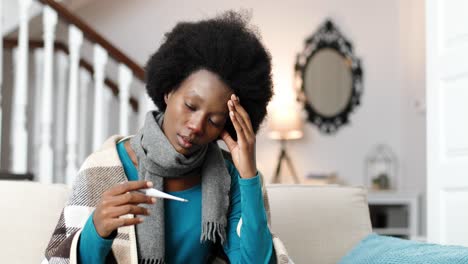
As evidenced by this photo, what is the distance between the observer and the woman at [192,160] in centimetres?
172

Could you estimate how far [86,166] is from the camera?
5.92 feet

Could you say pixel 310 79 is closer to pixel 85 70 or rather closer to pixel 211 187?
pixel 85 70

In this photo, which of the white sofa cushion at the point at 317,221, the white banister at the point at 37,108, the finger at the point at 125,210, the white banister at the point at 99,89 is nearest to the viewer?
the finger at the point at 125,210

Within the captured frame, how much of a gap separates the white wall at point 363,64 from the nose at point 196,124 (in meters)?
4.17

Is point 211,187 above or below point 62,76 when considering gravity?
below

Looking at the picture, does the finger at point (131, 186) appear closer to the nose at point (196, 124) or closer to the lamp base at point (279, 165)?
the nose at point (196, 124)

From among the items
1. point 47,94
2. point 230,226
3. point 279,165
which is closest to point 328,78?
point 279,165

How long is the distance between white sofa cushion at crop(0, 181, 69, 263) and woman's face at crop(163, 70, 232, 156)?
1.58ft

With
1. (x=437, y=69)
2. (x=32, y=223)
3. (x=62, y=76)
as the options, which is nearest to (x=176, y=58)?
(x=32, y=223)

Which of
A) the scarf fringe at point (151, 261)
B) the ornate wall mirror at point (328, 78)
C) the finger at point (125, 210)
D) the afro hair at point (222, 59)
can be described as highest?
the ornate wall mirror at point (328, 78)

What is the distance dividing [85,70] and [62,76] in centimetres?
23

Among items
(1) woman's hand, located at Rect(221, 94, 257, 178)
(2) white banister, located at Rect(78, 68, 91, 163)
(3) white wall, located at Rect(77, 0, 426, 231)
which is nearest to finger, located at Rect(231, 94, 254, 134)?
(1) woman's hand, located at Rect(221, 94, 257, 178)

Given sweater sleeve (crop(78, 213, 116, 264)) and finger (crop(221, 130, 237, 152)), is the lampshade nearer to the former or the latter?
finger (crop(221, 130, 237, 152))

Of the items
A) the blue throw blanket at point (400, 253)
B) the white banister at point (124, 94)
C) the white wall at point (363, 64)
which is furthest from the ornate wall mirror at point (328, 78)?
the blue throw blanket at point (400, 253)
